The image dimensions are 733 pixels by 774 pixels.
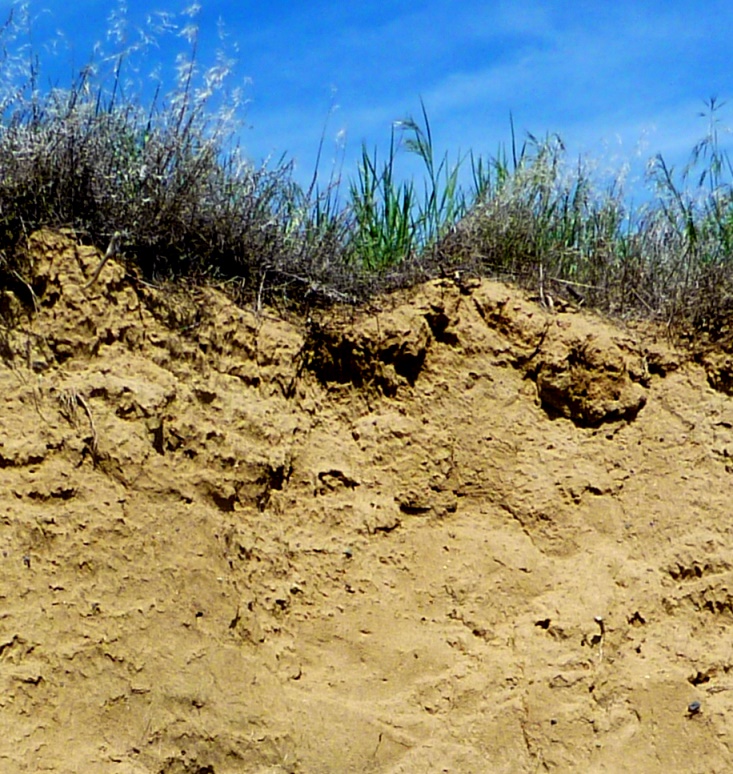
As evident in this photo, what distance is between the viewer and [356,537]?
4816 mm

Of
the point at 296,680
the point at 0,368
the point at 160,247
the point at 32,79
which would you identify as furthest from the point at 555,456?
the point at 32,79

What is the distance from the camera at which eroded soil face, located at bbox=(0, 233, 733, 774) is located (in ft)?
13.4

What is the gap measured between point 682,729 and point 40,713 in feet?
8.40

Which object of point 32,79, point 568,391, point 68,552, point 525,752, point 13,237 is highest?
point 32,79

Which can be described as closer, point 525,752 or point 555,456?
point 525,752

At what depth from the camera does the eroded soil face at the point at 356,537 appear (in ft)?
13.4

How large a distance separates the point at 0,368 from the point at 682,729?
10.3ft

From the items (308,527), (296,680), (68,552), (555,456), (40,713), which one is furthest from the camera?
(555,456)

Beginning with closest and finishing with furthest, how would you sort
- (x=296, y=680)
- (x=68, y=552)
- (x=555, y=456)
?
(x=68, y=552)
(x=296, y=680)
(x=555, y=456)

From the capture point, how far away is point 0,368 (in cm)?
434

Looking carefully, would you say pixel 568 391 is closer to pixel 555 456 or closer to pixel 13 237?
pixel 555 456

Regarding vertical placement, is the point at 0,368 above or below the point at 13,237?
below

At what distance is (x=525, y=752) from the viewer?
4422 millimetres

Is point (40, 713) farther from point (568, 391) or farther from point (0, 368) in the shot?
point (568, 391)
